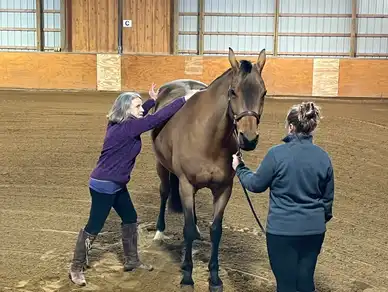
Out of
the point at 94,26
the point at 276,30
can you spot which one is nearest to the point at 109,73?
the point at 94,26

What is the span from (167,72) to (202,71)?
1.02 metres

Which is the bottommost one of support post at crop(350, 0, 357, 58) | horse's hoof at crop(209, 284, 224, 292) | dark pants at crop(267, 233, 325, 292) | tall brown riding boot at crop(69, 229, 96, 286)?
horse's hoof at crop(209, 284, 224, 292)

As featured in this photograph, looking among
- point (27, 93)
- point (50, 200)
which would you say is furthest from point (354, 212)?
point (27, 93)

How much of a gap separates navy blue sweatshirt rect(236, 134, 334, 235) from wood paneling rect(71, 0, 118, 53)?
51.4ft

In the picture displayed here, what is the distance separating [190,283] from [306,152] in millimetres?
1766

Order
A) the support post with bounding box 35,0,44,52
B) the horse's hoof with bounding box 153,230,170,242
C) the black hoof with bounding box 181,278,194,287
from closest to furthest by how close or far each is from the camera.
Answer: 1. the black hoof with bounding box 181,278,194,287
2. the horse's hoof with bounding box 153,230,170,242
3. the support post with bounding box 35,0,44,52

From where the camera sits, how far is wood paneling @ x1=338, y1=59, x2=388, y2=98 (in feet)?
52.7

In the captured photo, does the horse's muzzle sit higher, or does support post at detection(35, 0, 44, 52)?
support post at detection(35, 0, 44, 52)

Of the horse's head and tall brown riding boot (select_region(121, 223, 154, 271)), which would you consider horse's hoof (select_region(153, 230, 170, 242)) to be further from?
the horse's head

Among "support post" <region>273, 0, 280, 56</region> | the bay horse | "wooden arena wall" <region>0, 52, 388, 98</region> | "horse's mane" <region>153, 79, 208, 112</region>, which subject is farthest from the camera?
"support post" <region>273, 0, 280, 56</region>

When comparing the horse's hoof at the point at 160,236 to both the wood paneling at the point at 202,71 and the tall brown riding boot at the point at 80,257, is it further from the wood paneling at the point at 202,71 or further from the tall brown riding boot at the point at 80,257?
the wood paneling at the point at 202,71

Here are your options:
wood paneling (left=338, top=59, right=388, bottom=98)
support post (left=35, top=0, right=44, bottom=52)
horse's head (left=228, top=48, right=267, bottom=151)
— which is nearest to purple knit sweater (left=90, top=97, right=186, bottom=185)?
horse's head (left=228, top=48, right=267, bottom=151)

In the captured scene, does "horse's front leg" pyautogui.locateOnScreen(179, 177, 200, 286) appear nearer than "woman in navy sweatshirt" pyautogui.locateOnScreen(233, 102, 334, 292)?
No

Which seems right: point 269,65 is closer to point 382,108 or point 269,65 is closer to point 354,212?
point 382,108
